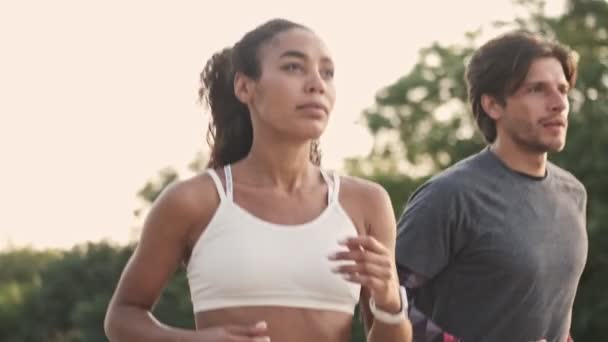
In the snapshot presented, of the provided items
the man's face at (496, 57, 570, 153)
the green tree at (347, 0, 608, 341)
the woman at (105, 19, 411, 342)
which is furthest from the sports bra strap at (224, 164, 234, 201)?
the green tree at (347, 0, 608, 341)

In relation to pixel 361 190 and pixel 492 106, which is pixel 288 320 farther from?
pixel 492 106

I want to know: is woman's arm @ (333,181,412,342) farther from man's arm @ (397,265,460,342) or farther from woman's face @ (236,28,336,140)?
man's arm @ (397,265,460,342)

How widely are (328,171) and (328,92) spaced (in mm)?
313

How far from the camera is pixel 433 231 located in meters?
5.21

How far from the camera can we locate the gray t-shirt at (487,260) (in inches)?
205

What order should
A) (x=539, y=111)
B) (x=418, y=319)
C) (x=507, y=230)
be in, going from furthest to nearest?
(x=539, y=111)
(x=507, y=230)
(x=418, y=319)

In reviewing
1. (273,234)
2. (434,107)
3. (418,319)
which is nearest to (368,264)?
(273,234)

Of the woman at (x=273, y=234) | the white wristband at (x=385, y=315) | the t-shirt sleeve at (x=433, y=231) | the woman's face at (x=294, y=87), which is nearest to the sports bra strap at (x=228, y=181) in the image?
the woman at (x=273, y=234)

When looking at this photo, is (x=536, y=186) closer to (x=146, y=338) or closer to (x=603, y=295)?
(x=146, y=338)

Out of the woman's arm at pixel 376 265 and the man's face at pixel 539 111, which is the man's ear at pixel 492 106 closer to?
the man's face at pixel 539 111

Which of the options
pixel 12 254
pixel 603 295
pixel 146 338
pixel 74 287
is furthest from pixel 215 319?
pixel 12 254

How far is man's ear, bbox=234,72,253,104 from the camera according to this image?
4.41 m

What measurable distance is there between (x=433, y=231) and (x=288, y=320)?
1138mm

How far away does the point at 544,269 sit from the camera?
5.25 meters
